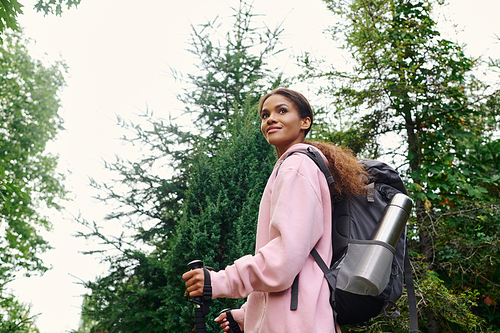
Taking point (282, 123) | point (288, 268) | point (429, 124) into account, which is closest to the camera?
point (288, 268)

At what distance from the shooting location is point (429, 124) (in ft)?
23.1

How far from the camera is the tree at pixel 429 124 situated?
6.27 metres

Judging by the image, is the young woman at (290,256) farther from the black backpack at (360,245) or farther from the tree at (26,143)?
the tree at (26,143)

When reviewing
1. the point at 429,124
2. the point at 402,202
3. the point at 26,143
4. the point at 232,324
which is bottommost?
the point at 232,324

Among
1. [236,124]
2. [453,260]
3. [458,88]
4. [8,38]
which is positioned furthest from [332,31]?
[8,38]

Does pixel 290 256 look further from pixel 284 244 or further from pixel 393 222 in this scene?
pixel 393 222

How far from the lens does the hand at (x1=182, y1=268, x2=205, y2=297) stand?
59.1 inches

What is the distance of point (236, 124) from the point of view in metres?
4.79

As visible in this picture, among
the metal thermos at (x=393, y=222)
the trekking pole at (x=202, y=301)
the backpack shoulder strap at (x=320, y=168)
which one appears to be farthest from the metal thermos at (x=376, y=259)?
the trekking pole at (x=202, y=301)

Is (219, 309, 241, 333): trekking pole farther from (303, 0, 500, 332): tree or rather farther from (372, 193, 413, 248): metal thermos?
(303, 0, 500, 332): tree

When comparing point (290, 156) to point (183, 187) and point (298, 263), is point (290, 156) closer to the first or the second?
point (298, 263)

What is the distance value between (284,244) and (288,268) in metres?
0.09

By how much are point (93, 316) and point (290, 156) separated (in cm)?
491

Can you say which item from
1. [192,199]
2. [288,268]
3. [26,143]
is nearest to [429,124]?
[192,199]
